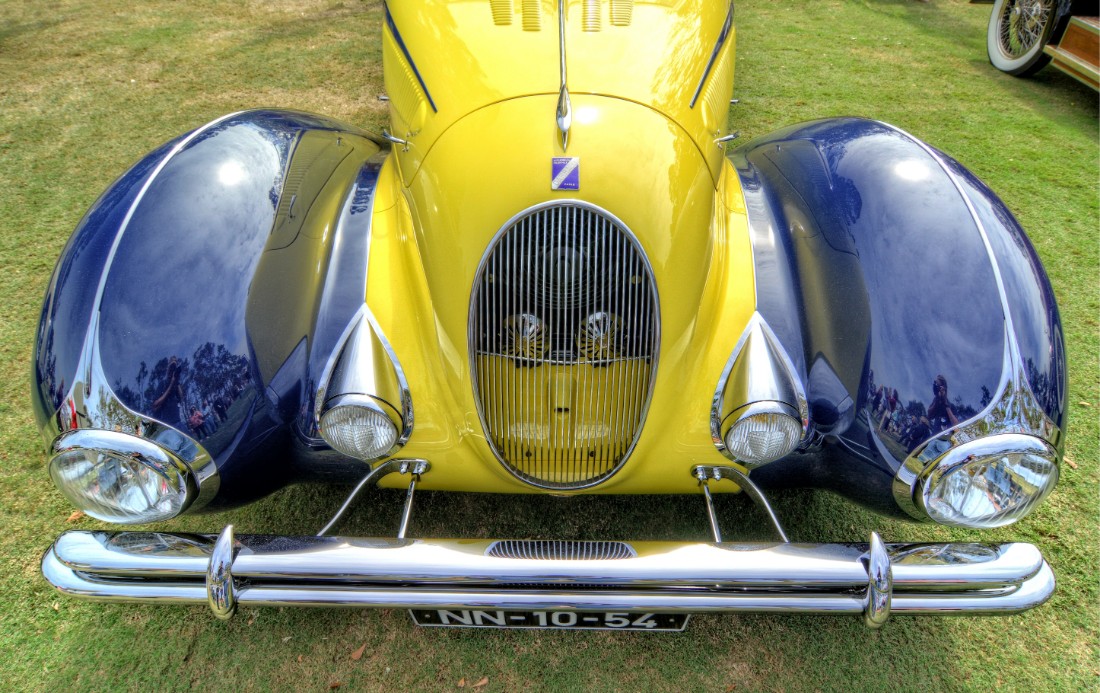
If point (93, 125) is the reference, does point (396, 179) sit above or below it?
above

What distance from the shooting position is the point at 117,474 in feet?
5.56

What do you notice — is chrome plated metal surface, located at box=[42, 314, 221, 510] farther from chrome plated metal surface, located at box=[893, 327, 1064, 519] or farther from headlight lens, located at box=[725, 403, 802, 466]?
chrome plated metal surface, located at box=[893, 327, 1064, 519]

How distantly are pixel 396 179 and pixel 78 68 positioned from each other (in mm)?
5031

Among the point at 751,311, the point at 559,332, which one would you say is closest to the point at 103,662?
the point at 559,332

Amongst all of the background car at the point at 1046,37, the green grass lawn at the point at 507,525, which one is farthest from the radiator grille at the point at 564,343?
the background car at the point at 1046,37

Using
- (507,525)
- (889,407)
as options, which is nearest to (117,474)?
(507,525)

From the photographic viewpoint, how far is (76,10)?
270 inches

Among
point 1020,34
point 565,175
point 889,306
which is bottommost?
point 1020,34

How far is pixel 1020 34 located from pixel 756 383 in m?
6.22

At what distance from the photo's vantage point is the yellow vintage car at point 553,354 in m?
1.67

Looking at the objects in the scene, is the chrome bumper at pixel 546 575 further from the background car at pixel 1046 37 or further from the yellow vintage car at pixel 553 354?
the background car at pixel 1046 37

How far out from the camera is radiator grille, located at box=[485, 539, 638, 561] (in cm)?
167

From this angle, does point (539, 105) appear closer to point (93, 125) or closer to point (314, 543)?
point (314, 543)

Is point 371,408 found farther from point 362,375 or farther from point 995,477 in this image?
point 995,477
